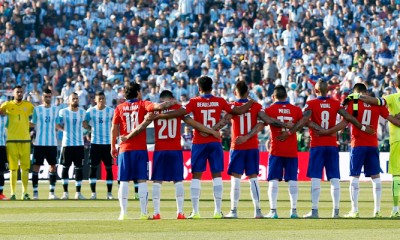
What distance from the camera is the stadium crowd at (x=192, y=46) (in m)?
43.5

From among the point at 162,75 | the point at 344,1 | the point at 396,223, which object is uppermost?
the point at 344,1

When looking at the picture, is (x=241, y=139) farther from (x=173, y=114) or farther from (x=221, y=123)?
(x=173, y=114)

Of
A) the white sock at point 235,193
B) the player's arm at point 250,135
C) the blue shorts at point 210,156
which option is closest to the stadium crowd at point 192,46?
the player's arm at point 250,135

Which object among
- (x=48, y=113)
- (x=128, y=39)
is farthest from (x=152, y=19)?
(x=48, y=113)


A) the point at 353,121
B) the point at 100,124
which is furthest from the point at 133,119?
the point at 100,124

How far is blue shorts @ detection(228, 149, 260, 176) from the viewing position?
71.6ft

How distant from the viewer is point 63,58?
4716cm

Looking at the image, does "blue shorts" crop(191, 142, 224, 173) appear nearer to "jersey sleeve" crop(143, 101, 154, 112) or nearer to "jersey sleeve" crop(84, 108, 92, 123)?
"jersey sleeve" crop(143, 101, 154, 112)

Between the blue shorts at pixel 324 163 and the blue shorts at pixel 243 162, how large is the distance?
41.9 inches

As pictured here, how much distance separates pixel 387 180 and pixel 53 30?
17.6 m

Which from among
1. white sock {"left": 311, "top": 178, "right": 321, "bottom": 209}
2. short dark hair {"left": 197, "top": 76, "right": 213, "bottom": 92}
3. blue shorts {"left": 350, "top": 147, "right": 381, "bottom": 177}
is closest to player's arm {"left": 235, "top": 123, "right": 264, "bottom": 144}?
short dark hair {"left": 197, "top": 76, "right": 213, "bottom": 92}

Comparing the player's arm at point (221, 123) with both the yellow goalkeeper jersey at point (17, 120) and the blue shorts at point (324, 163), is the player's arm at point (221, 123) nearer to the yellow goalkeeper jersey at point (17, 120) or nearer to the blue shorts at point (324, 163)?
the blue shorts at point (324, 163)

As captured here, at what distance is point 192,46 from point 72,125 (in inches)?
726

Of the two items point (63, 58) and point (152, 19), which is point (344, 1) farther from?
point (63, 58)
